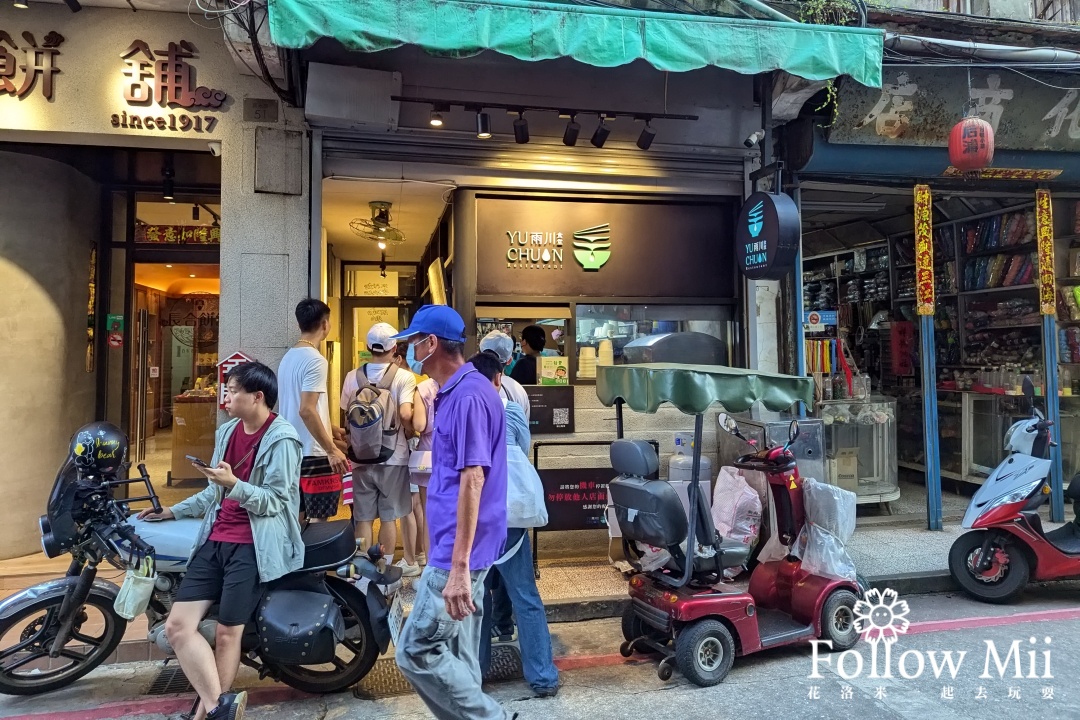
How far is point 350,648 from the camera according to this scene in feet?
13.4

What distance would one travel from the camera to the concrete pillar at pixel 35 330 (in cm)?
627

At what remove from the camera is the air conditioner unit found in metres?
5.91

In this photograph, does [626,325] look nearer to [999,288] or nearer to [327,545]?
[327,545]

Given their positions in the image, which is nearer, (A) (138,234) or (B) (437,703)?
(B) (437,703)

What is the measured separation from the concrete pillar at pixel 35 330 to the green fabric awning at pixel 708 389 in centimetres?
571

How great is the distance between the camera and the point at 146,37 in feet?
19.2

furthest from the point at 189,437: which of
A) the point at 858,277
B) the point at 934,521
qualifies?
the point at 858,277

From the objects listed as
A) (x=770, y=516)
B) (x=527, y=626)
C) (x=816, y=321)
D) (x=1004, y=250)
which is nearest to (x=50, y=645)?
(x=527, y=626)

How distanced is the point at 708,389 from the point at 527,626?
71.7 inches

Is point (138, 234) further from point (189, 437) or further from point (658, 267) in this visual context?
point (658, 267)

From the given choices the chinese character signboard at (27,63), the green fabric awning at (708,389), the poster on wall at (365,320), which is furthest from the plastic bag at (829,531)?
the poster on wall at (365,320)

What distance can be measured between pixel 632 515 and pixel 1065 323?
719 centimetres

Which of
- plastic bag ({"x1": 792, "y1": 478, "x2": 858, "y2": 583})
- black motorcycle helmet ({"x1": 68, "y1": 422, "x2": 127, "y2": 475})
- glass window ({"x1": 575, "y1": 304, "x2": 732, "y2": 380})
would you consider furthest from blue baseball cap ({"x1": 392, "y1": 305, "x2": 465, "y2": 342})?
glass window ({"x1": 575, "y1": 304, "x2": 732, "y2": 380})

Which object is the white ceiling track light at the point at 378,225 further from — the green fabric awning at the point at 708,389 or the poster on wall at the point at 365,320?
the green fabric awning at the point at 708,389
